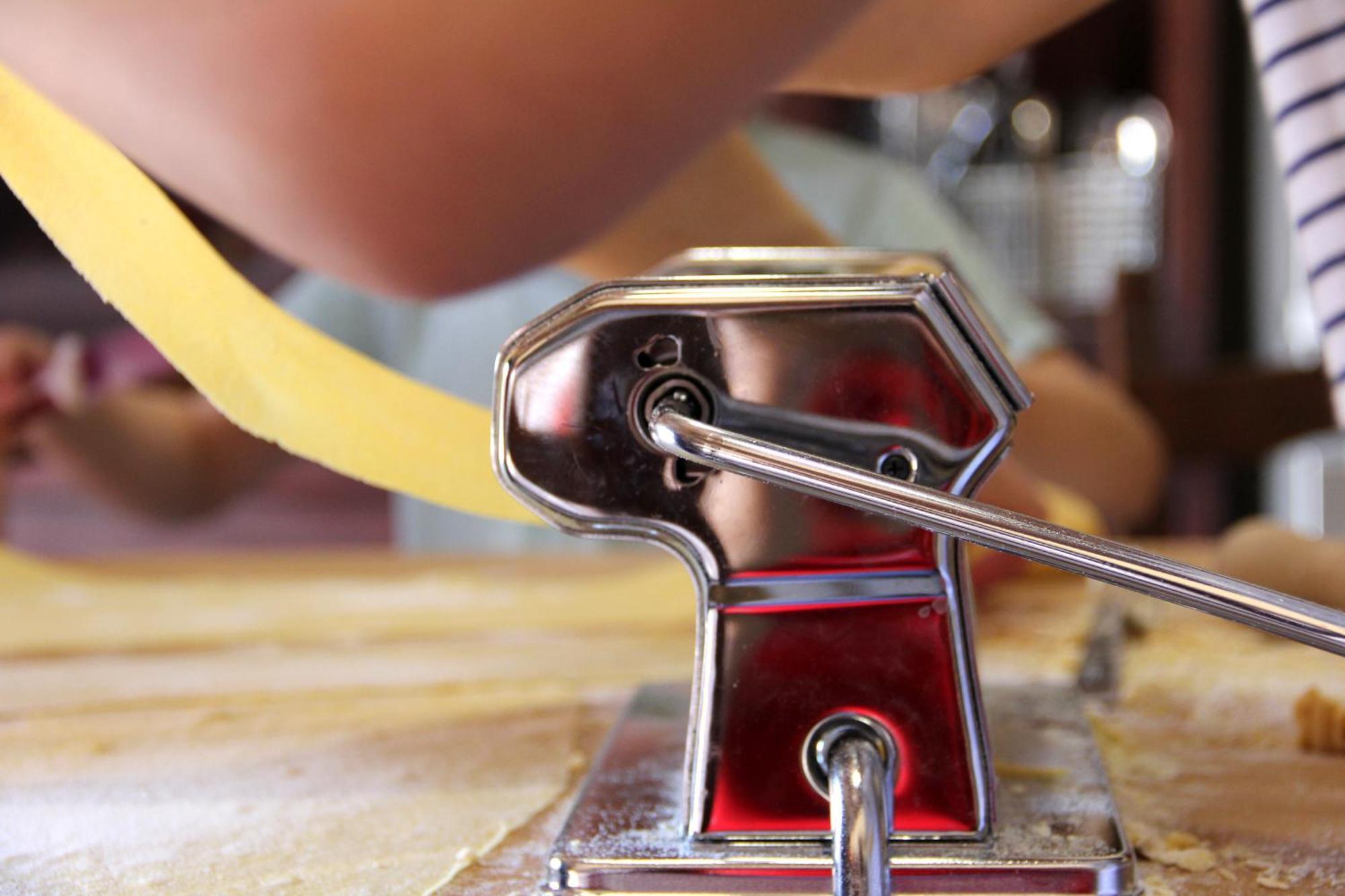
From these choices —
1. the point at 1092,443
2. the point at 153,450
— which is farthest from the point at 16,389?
the point at 1092,443

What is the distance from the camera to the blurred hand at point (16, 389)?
93 centimetres

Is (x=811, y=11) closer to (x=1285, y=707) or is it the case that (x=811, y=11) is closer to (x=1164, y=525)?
(x=1285, y=707)

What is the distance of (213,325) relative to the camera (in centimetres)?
25

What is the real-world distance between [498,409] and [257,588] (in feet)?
1.64

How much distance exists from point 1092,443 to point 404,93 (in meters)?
1.04

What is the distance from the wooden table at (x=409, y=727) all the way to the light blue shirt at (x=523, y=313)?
579mm

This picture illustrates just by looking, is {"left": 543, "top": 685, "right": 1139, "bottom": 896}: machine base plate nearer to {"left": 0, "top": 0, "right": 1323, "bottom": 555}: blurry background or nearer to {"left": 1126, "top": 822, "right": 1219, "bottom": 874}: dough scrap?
{"left": 1126, "top": 822, "right": 1219, "bottom": 874}: dough scrap

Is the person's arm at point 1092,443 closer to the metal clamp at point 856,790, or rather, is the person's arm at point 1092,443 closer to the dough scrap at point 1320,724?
the dough scrap at point 1320,724

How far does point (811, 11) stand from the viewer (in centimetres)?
24

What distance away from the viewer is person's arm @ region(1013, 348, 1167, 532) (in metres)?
1.14

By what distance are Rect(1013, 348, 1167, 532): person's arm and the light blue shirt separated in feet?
0.24

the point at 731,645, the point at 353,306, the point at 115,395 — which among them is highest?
the point at 353,306

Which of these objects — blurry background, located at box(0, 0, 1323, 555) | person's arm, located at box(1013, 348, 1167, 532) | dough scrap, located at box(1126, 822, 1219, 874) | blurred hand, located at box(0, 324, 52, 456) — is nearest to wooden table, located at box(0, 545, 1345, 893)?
dough scrap, located at box(1126, 822, 1219, 874)

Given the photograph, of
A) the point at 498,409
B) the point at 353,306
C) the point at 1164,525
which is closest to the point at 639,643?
the point at 498,409
